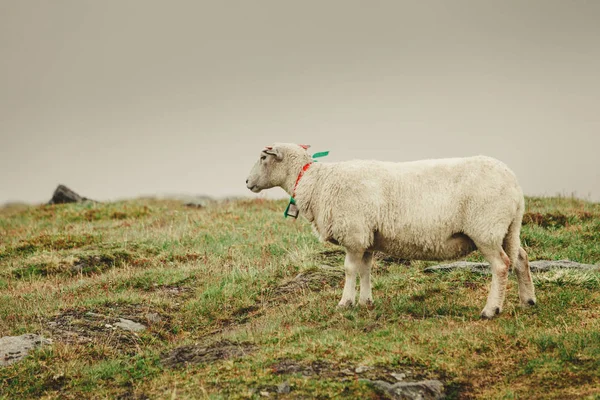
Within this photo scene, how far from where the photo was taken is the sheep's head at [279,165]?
1187cm

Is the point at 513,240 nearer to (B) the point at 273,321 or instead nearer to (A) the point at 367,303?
(A) the point at 367,303

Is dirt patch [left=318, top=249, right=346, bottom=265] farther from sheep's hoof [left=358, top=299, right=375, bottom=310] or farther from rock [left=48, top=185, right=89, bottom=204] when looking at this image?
rock [left=48, top=185, right=89, bottom=204]

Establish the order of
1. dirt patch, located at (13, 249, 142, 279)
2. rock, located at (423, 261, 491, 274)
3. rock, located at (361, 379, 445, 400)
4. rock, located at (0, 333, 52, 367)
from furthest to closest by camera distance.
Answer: dirt patch, located at (13, 249, 142, 279) < rock, located at (423, 261, 491, 274) < rock, located at (0, 333, 52, 367) < rock, located at (361, 379, 445, 400)

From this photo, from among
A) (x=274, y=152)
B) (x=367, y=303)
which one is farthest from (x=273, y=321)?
(x=274, y=152)

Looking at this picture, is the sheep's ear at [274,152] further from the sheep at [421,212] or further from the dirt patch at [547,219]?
the dirt patch at [547,219]

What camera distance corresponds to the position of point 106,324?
11.3 meters

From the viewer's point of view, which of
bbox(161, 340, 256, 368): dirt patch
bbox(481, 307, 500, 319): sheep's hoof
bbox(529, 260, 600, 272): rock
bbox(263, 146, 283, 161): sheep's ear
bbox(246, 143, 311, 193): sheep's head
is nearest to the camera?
bbox(161, 340, 256, 368): dirt patch

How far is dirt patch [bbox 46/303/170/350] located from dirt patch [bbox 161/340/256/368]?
1.07m

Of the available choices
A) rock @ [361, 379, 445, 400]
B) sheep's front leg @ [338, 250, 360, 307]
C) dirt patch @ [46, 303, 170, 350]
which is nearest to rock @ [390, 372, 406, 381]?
rock @ [361, 379, 445, 400]

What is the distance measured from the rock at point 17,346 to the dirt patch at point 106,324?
0.33 metres

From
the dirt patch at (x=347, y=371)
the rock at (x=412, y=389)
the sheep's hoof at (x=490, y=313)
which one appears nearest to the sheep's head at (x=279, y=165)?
the sheep's hoof at (x=490, y=313)

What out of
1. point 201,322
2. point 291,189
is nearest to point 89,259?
point 201,322

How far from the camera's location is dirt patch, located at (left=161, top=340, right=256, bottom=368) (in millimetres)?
9047

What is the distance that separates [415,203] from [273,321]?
121 inches
